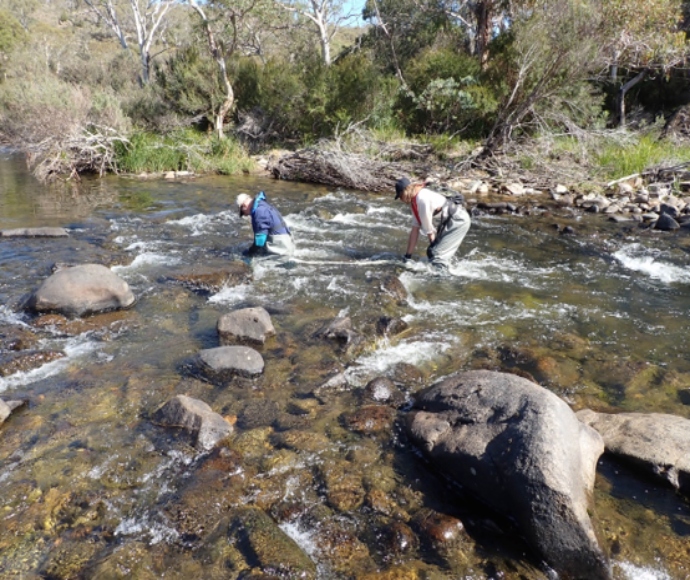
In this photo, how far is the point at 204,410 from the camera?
14.8 ft

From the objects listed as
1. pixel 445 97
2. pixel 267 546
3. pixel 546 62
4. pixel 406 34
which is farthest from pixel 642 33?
pixel 267 546

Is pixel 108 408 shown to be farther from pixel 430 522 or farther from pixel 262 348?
pixel 430 522

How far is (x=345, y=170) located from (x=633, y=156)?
8848 mm

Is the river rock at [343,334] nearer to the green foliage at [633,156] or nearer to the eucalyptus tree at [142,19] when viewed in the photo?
the green foliage at [633,156]

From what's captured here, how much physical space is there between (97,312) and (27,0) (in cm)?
8734

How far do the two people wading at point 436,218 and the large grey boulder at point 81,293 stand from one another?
159 inches

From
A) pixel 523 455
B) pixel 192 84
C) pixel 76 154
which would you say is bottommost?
pixel 523 455

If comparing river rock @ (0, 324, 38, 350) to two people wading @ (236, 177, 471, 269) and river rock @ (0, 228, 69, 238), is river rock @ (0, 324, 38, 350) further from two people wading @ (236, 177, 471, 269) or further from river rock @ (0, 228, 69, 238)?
river rock @ (0, 228, 69, 238)

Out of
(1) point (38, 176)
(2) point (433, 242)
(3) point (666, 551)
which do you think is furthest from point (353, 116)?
(3) point (666, 551)

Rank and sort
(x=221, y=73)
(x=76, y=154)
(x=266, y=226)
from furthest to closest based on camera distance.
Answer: (x=221, y=73)
(x=76, y=154)
(x=266, y=226)

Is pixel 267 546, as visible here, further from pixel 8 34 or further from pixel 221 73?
pixel 8 34

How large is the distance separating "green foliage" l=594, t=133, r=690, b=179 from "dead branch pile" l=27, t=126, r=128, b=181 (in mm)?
15522

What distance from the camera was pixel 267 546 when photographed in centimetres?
333

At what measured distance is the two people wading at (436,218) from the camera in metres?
7.70
